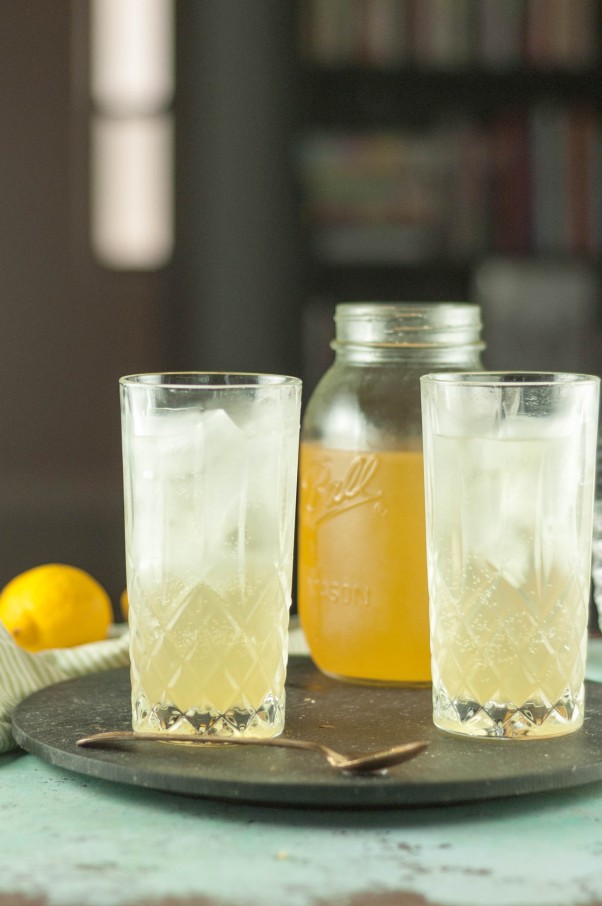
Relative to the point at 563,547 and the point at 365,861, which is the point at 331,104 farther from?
the point at 365,861

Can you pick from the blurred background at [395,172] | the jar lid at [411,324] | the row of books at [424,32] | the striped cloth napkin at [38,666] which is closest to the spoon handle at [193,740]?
the striped cloth napkin at [38,666]

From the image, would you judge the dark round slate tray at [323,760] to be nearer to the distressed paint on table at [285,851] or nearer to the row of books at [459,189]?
the distressed paint on table at [285,851]

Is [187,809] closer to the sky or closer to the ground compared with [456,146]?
closer to the ground

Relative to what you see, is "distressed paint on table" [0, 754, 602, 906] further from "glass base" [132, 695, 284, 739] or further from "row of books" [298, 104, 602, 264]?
"row of books" [298, 104, 602, 264]

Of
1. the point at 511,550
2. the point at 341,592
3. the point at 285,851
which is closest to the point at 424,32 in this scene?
the point at 341,592

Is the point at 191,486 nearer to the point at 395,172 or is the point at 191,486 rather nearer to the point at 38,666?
the point at 38,666

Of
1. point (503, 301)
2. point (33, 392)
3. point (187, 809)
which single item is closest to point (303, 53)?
point (503, 301)
